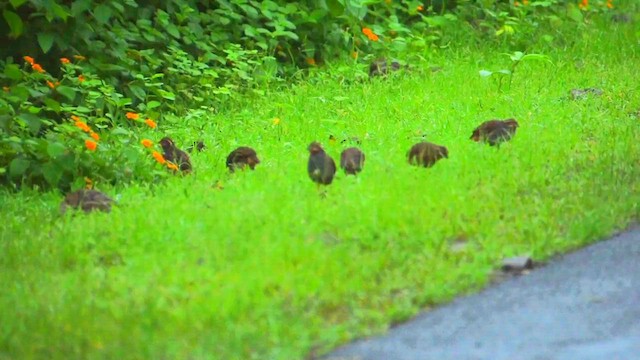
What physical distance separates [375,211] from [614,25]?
5.54 m

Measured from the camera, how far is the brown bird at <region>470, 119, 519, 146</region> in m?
6.60

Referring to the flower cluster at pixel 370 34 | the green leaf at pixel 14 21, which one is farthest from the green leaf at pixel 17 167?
the flower cluster at pixel 370 34

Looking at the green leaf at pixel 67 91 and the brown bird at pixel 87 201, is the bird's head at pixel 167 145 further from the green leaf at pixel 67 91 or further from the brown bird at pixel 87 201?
the green leaf at pixel 67 91

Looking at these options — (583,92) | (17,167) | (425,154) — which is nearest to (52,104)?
(17,167)

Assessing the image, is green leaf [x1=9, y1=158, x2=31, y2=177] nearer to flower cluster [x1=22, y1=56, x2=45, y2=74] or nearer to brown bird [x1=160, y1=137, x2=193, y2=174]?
brown bird [x1=160, y1=137, x2=193, y2=174]

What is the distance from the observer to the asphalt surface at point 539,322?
4.23 m

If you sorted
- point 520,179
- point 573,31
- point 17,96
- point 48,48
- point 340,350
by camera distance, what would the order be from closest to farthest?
point 340,350, point 520,179, point 17,96, point 48,48, point 573,31

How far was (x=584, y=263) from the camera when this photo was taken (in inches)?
203

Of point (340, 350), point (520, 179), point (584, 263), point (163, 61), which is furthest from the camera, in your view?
point (163, 61)

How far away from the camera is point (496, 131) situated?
6602mm

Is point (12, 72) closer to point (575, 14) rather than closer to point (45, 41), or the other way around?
point (45, 41)

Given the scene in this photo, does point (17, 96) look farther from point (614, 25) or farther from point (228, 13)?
point (614, 25)

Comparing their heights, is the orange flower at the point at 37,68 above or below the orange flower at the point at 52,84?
above

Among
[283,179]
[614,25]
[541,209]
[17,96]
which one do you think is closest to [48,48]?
[17,96]
